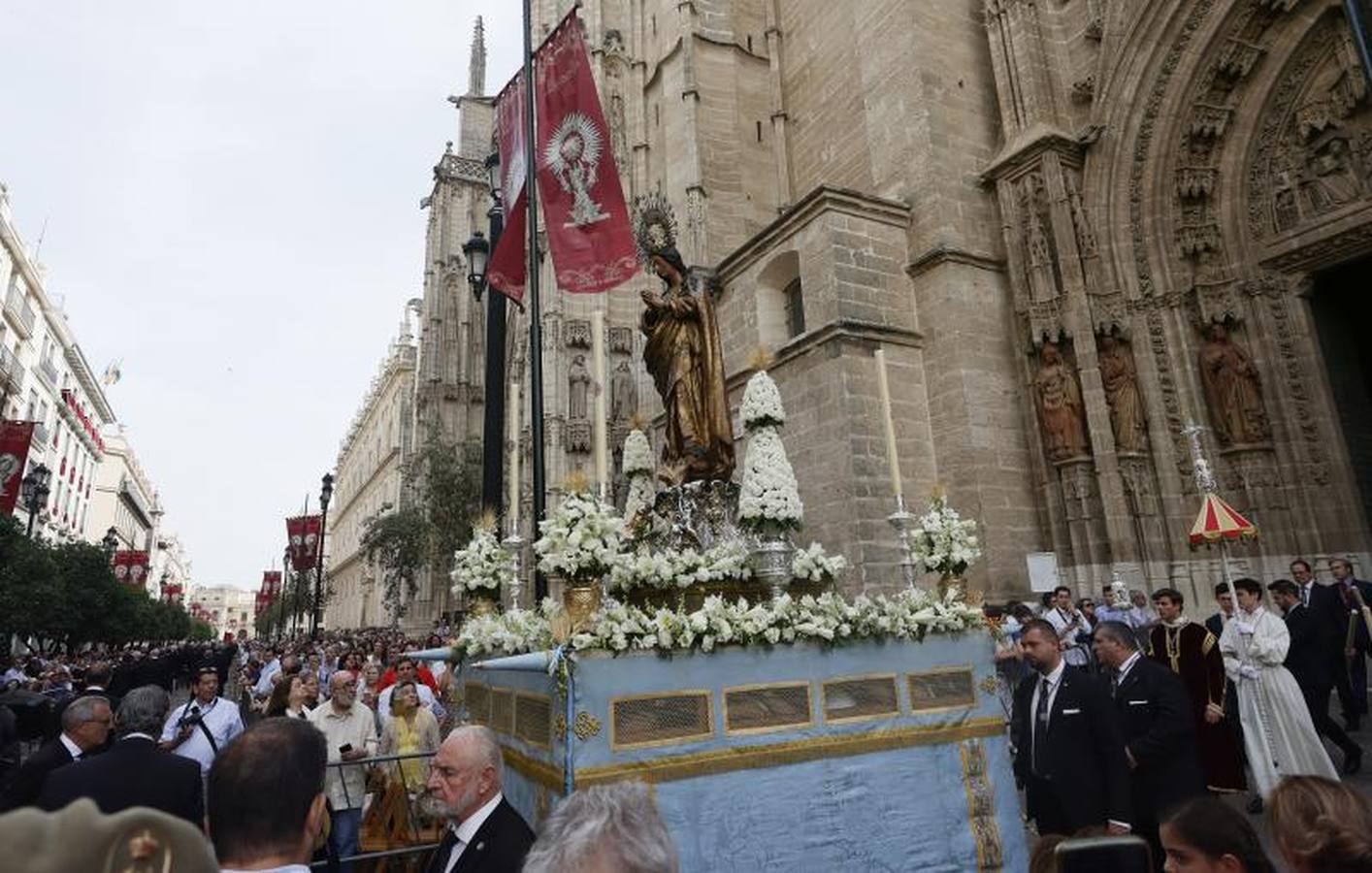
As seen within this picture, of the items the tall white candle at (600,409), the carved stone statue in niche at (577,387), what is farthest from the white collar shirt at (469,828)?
the carved stone statue in niche at (577,387)

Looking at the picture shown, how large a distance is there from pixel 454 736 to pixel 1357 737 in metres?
9.73

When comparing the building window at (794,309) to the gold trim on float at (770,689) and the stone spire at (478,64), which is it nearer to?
the gold trim on float at (770,689)

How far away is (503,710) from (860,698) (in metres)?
2.66

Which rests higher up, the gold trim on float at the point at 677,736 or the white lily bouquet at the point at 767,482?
the white lily bouquet at the point at 767,482

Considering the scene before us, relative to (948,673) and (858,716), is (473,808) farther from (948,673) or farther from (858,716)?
(948,673)

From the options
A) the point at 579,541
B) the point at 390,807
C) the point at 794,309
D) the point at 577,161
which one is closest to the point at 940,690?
the point at 579,541

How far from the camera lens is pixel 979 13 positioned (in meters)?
16.1

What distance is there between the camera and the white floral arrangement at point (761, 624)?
181 inches

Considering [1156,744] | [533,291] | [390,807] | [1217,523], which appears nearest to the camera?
[1156,744]

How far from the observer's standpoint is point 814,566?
20.1 ft

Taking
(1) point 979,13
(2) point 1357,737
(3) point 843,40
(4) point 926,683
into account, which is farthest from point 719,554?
(3) point 843,40

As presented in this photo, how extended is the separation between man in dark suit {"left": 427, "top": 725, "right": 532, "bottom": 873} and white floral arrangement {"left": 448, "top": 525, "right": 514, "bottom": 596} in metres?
4.60

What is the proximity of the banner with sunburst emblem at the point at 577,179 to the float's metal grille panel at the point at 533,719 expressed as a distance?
452 centimetres

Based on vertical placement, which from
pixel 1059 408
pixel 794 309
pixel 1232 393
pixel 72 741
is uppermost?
pixel 794 309
